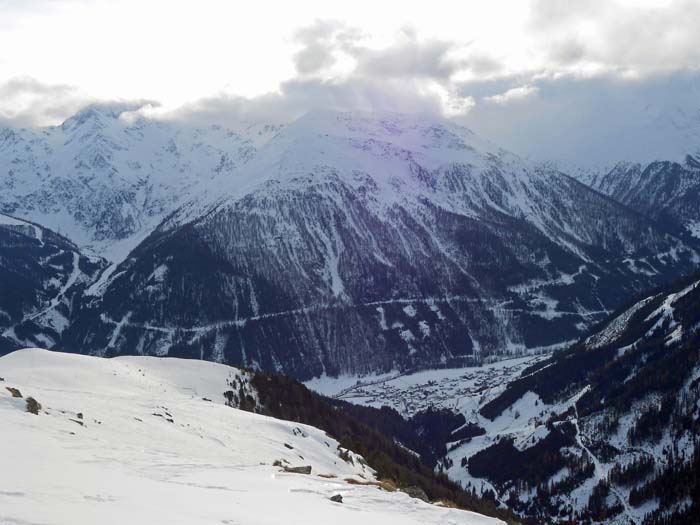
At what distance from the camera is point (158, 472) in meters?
39.3

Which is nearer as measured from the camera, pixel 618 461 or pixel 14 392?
pixel 14 392

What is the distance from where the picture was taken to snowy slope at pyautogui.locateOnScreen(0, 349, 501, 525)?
27500 millimetres

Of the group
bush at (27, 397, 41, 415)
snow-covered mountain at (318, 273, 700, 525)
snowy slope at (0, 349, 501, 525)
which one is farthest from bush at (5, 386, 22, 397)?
snow-covered mountain at (318, 273, 700, 525)

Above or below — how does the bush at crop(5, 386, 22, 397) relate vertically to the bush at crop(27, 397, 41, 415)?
above

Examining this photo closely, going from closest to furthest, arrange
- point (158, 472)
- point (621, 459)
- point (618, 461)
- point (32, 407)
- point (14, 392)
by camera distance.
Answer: point (158, 472)
point (32, 407)
point (14, 392)
point (618, 461)
point (621, 459)

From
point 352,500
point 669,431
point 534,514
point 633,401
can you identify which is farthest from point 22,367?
point 633,401

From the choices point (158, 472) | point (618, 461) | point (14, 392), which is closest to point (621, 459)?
point (618, 461)

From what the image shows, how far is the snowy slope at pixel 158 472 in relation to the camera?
27.5 m

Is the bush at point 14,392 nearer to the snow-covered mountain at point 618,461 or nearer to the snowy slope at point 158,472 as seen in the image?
the snowy slope at point 158,472

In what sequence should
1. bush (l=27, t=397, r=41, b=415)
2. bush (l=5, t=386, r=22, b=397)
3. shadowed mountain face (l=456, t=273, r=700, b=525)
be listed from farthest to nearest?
shadowed mountain face (l=456, t=273, r=700, b=525) < bush (l=5, t=386, r=22, b=397) < bush (l=27, t=397, r=41, b=415)

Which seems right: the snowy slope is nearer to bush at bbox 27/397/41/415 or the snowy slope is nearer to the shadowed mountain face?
bush at bbox 27/397/41/415

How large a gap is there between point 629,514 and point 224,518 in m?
131

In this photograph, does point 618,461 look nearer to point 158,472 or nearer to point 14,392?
point 14,392

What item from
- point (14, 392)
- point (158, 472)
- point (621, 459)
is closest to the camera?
point (158, 472)
